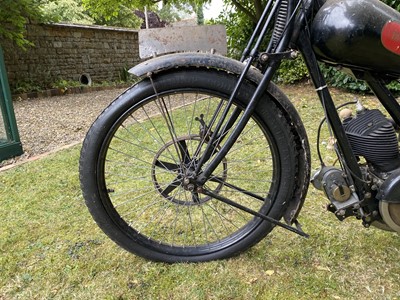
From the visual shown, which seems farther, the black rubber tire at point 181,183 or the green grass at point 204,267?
the green grass at point 204,267

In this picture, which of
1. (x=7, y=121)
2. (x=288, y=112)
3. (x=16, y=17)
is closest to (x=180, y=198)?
(x=288, y=112)

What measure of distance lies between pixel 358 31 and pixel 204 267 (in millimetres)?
1228

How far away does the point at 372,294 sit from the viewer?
149cm

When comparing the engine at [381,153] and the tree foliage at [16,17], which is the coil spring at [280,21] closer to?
the engine at [381,153]

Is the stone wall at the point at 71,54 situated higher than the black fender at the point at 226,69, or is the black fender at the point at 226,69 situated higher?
the black fender at the point at 226,69

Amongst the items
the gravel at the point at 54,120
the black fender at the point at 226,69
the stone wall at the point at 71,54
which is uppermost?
the black fender at the point at 226,69

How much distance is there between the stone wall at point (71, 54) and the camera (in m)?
8.05

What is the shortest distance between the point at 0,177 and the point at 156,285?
6.63ft

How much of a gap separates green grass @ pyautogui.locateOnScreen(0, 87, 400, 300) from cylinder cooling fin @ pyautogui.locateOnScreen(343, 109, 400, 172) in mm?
530

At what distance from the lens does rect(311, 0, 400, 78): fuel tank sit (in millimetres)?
1288

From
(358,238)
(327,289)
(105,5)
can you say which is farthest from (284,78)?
(327,289)

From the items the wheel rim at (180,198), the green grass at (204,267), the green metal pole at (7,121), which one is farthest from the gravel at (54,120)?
the green grass at (204,267)

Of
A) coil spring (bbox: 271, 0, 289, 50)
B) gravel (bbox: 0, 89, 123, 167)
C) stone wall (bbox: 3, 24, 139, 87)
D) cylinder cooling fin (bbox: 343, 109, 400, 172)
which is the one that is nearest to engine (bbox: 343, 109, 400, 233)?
cylinder cooling fin (bbox: 343, 109, 400, 172)

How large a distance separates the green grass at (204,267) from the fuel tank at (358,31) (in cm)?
96
